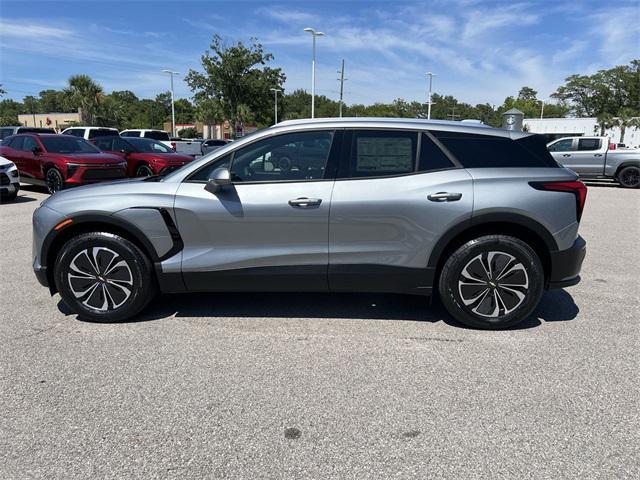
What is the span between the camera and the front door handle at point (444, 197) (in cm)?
372

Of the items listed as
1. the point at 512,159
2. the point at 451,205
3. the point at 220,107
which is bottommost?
the point at 451,205

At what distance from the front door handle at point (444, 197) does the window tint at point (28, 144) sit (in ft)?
38.8

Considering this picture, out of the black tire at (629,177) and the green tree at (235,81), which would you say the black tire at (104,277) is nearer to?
the black tire at (629,177)

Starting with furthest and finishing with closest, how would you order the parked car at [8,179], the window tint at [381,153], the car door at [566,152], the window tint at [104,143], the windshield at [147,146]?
1. the car door at [566,152]
2. the window tint at [104,143]
3. the windshield at [147,146]
4. the parked car at [8,179]
5. the window tint at [381,153]

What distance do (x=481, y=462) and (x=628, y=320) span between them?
2727mm

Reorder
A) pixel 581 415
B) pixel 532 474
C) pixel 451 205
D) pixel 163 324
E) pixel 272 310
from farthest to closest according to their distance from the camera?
pixel 272 310, pixel 163 324, pixel 451 205, pixel 581 415, pixel 532 474

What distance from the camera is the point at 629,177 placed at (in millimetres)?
16062

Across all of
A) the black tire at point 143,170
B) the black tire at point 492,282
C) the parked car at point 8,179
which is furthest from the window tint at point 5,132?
the black tire at point 492,282

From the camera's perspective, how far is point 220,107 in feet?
134

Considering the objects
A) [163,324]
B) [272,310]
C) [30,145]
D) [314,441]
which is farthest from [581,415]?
[30,145]

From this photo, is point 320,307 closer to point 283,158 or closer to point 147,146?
point 283,158

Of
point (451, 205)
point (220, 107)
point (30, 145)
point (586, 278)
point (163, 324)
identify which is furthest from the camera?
point (220, 107)

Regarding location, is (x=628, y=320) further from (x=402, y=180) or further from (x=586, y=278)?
(x=402, y=180)

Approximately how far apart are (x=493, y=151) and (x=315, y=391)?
2.44 m
